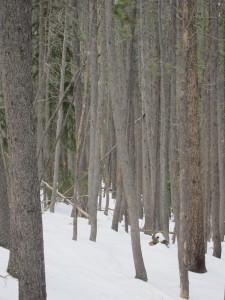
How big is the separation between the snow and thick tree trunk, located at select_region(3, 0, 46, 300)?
1070 mm

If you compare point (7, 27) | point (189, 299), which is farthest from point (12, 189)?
point (189, 299)

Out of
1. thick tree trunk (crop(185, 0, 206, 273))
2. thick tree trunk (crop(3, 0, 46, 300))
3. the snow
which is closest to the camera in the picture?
thick tree trunk (crop(3, 0, 46, 300))

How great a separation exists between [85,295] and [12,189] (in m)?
2.60

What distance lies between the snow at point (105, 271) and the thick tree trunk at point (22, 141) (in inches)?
42.1

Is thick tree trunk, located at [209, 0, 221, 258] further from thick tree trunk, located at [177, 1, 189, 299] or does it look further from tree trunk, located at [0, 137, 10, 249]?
tree trunk, located at [0, 137, 10, 249]

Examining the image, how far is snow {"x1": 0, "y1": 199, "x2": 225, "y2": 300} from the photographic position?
250 inches

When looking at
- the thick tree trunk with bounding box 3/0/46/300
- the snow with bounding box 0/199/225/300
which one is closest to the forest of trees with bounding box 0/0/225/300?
the thick tree trunk with bounding box 3/0/46/300

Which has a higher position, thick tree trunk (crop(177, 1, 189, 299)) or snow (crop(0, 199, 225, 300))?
thick tree trunk (crop(177, 1, 189, 299))

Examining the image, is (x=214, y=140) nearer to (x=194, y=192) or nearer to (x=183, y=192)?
(x=194, y=192)

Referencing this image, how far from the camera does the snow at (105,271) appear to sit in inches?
250

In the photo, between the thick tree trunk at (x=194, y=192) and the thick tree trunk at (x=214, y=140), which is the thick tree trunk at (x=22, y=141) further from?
the thick tree trunk at (x=214, y=140)

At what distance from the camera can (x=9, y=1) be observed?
4137 millimetres

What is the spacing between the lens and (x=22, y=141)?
4191 millimetres

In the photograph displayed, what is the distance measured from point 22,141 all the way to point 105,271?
489 centimetres
